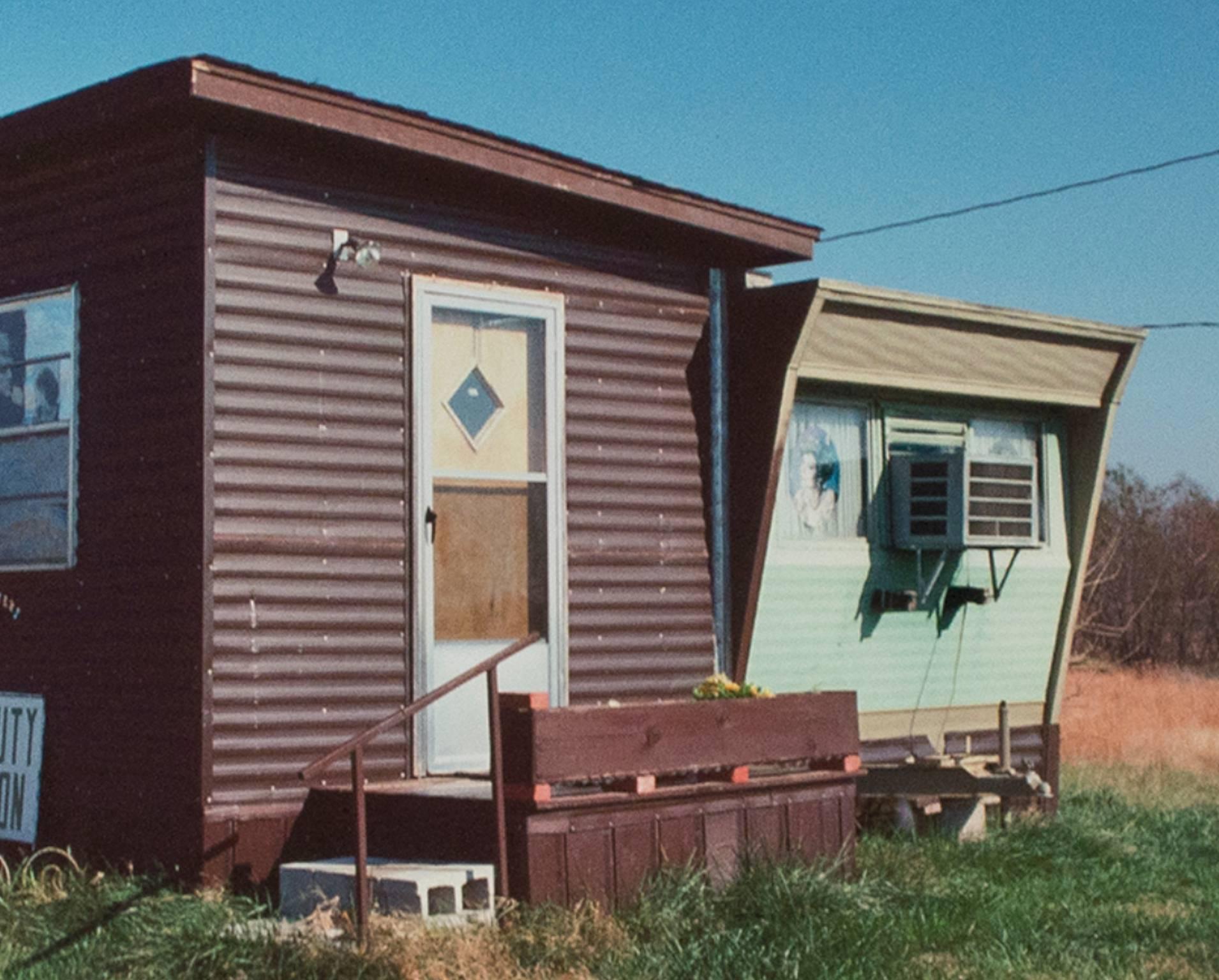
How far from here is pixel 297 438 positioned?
890 centimetres

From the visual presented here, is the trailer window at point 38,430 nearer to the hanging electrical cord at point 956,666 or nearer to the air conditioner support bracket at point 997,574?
the hanging electrical cord at point 956,666

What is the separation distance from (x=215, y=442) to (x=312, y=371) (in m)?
0.66

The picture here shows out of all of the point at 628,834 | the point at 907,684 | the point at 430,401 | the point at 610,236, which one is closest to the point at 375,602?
the point at 430,401

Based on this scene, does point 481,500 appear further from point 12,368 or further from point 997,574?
point 997,574

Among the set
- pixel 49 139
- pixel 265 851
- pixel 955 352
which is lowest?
pixel 265 851

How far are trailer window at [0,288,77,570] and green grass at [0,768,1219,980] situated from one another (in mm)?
1741

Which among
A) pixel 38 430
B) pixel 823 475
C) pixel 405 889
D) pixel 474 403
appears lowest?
pixel 405 889

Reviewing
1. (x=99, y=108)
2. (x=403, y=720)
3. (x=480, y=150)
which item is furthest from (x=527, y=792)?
(x=99, y=108)

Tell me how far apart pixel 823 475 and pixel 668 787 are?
3626mm

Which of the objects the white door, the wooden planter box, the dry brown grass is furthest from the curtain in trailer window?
the dry brown grass

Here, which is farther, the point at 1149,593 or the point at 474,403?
the point at 1149,593

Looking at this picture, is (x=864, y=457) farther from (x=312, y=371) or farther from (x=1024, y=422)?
(x=312, y=371)

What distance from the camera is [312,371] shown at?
8977 millimetres

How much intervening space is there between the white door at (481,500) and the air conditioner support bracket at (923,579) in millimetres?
3258
